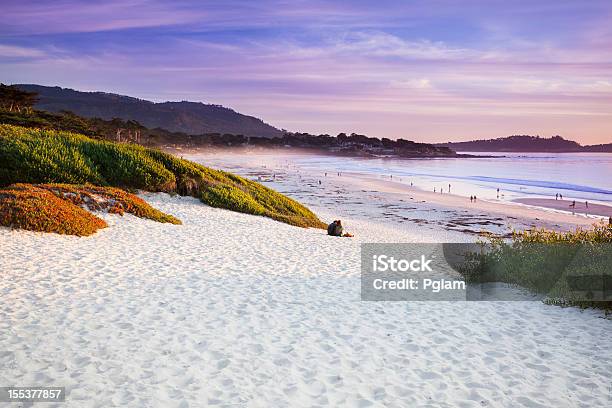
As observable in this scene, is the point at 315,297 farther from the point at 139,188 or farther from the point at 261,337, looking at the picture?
the point at 139,188

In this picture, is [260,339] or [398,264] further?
[398,264]

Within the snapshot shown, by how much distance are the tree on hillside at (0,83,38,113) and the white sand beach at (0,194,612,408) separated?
218 feet

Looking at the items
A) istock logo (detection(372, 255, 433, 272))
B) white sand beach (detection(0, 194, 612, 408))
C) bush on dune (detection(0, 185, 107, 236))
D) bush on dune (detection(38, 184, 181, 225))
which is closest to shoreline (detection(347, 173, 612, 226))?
Result: istock logo (detection(372, 255, 433, 272))

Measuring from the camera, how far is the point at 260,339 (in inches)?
322

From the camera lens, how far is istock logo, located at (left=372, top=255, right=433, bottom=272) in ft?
49.0

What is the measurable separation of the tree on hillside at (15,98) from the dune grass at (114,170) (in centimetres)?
4921

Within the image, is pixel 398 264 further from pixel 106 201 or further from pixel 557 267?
pixel 106 201

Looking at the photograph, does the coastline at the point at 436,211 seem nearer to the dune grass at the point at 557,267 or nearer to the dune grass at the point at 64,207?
the dune grass at the point at 557,267

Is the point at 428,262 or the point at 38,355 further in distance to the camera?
the point at 428,262

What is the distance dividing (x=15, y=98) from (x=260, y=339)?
77184 millimetres

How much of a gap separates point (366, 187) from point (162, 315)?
48090mm

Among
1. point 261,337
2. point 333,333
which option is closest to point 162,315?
point 261,337

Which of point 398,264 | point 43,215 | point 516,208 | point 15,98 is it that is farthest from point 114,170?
point 15,98

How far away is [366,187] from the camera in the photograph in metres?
55.8
